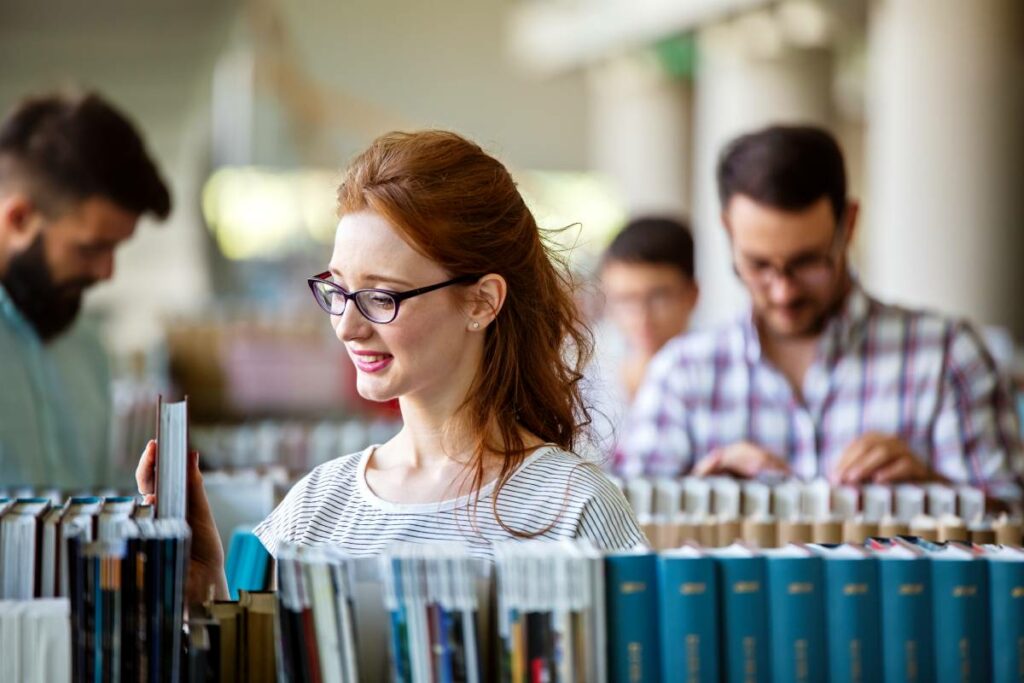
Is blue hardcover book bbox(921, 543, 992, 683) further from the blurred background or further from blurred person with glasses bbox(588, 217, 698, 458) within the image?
blurred person with glasses bbox(588, 217, 698, 458)

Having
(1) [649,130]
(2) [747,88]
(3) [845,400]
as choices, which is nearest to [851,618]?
(3) [845,400]

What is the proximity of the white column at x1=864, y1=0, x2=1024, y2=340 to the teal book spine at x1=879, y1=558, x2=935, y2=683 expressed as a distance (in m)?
7.33

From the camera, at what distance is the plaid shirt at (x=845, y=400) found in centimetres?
368

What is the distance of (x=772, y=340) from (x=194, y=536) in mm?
2228

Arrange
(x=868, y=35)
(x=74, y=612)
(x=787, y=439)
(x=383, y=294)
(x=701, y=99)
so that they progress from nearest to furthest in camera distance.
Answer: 1. (x=74, y=612)
2. (x=383, y=294)
3. (x=787, y=439)
4. (x=868, y=35)
5. (x=701, y=99)

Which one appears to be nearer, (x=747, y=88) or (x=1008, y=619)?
(x=1008, y=619)

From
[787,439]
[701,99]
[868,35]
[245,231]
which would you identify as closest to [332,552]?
[787,439]

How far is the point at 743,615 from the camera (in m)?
1.99

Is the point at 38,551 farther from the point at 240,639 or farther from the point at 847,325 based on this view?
the point at 847,325

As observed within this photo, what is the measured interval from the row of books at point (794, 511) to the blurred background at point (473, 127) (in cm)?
76

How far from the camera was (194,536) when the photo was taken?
218 cm

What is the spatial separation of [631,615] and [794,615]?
9.8 inches

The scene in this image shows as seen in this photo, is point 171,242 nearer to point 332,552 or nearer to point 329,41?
point 329,41

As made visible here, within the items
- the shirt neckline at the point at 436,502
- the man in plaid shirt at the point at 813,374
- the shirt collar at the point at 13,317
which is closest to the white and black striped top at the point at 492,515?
the shirt neckline at the point at 436,502
